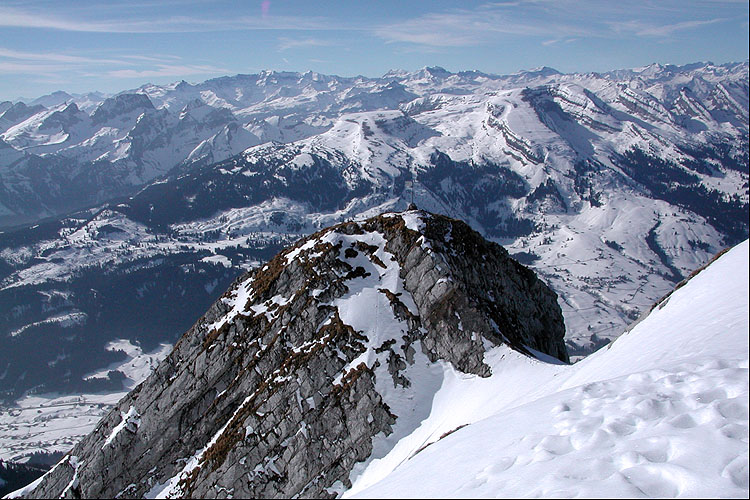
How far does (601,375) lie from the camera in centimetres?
2242

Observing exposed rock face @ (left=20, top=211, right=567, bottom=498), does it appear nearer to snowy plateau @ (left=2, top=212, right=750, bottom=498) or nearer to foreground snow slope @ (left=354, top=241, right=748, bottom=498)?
snowy plateau @ (left=2, top=212, right=750, bottom=498)

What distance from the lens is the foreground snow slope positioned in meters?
10.0

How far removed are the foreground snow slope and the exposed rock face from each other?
Answer: 88.6 ft

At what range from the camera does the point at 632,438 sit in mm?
11719

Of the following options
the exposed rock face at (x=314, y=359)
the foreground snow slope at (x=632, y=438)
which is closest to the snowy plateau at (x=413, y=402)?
the foreground snow slope at (x=632, y=438)

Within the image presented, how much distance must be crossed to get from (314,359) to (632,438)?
38786mm

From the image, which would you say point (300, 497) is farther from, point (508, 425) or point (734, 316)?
point (734, 316)

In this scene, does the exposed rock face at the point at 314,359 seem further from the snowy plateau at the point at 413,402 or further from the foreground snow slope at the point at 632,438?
the foreground snow slope at the point at 632,438

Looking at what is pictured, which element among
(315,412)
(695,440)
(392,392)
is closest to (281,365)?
(315,412)

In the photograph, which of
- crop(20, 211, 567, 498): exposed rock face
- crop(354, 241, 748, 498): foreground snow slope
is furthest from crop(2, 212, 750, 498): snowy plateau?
crop(20, 211, 567, 498): exposed rock face

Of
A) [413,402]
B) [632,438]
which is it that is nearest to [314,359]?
[413,402]

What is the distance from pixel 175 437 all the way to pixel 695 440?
175 ft

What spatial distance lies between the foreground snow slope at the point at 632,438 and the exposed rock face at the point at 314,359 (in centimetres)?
2700

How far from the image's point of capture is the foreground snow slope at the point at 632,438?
10000mm
